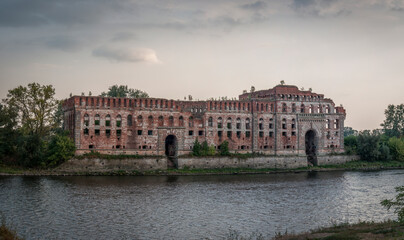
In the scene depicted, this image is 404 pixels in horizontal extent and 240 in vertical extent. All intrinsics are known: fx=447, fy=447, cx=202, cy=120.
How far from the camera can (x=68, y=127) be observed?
70.4 meters

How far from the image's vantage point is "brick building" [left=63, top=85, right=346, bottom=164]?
2662 inches

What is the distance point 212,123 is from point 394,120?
56715 millimetres

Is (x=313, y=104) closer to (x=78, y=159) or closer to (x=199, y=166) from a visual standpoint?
(x=199, y=166)

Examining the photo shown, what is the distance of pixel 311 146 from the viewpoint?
274ft

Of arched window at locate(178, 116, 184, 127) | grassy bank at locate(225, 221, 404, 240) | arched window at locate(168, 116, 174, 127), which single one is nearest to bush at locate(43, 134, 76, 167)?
arched window at locate(168, 116, 174, 127)

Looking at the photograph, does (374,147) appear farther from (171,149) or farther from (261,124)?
(171,149)

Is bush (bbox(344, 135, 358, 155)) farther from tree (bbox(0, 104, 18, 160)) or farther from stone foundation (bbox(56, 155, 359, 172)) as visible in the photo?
tree (bbox(0, 104, 18, 160))

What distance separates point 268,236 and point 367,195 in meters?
23.9

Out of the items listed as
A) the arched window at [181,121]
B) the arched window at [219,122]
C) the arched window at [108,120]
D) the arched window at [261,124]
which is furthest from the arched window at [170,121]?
the arched window at [261,124]

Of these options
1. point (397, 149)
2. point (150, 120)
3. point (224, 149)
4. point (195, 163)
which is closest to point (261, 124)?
point (224, 149)

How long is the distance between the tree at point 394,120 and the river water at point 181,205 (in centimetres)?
4876

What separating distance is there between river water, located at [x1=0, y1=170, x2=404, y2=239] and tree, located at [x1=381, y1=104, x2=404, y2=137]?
4876cm

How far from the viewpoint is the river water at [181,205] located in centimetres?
3416

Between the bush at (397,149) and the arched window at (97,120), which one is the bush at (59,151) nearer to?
the arched window at (97,120)
